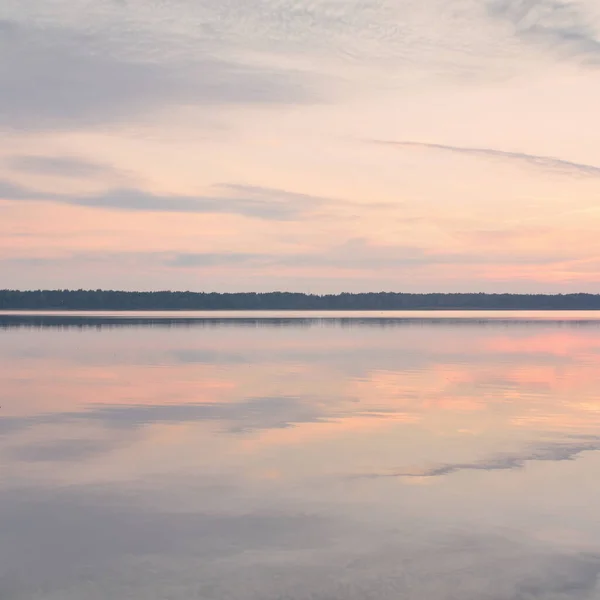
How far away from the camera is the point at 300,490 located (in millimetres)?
14000

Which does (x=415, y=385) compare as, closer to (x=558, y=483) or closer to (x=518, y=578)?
(x=558, y=483)

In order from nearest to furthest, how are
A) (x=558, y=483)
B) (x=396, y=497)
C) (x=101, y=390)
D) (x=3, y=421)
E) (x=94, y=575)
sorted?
1. (x=94, y=575)
2. (x=396, y=497)
3. (x=558, y=483)
4. (x=3, y=421)
5. (x=101, y=390)

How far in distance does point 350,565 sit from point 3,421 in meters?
13.4

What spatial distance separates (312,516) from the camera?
12477 millimetres

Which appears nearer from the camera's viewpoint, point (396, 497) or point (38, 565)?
point (38, 565)

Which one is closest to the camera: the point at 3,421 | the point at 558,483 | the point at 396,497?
the point at 396,497

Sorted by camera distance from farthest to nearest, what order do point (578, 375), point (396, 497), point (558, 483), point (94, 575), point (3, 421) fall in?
point (578, 375)
point (3, 421)
point (558, 483)
point (396, 497)
point (94, 575)

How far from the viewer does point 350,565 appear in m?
10.3

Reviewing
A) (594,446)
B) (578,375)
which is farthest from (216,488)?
(578,375)

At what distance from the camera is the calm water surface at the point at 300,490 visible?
987 centimetres

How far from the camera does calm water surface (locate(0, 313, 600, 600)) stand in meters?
9.87

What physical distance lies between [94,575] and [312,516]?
145 inches

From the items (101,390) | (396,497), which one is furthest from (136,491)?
(101,390)

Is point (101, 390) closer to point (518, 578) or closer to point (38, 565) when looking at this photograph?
point (38, 565)
